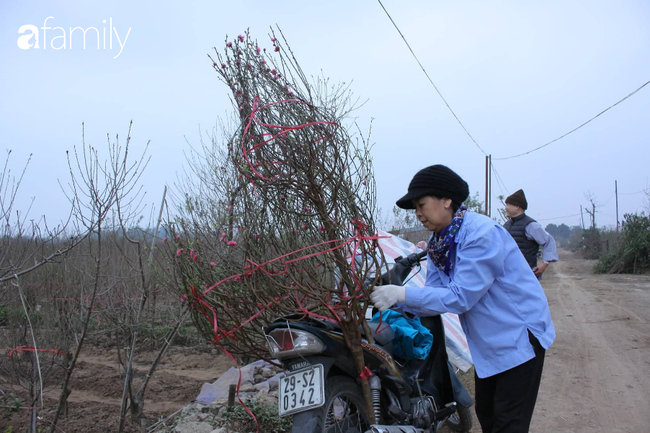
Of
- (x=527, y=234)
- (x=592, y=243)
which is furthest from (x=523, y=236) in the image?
(x=592, y=243)

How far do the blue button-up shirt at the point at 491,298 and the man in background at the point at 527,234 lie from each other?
3.82m

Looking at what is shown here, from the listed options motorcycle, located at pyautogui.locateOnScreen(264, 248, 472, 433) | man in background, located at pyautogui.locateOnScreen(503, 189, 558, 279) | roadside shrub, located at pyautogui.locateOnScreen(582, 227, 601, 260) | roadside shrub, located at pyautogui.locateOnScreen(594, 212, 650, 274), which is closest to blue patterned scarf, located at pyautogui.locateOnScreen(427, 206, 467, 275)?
motorcycle, located at pyautogui.locateOnScreen(264, 248, 472, 433)

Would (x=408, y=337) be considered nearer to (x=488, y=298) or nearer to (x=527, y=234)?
(x=488, y=298)

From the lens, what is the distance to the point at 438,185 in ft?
7.38

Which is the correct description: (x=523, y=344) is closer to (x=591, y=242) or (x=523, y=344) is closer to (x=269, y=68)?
(x=269, y=68)

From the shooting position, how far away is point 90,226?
139 inches

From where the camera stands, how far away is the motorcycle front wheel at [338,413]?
2.15 metres

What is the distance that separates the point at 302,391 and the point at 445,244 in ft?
3.35

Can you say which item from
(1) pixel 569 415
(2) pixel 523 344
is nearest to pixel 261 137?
(2) pixel 523 344

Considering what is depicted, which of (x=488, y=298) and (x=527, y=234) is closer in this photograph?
(x=488, y=298)

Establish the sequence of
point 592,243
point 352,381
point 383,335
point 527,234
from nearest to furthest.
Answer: point 352,381 < point 383,335 < point 527,234 < point 592,243

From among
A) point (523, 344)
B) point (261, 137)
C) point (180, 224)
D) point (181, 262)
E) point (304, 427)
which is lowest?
point (304, 427)

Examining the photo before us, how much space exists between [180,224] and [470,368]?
3675 mm

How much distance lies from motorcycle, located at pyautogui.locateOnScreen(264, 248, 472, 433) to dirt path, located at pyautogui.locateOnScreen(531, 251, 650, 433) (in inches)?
53.3
